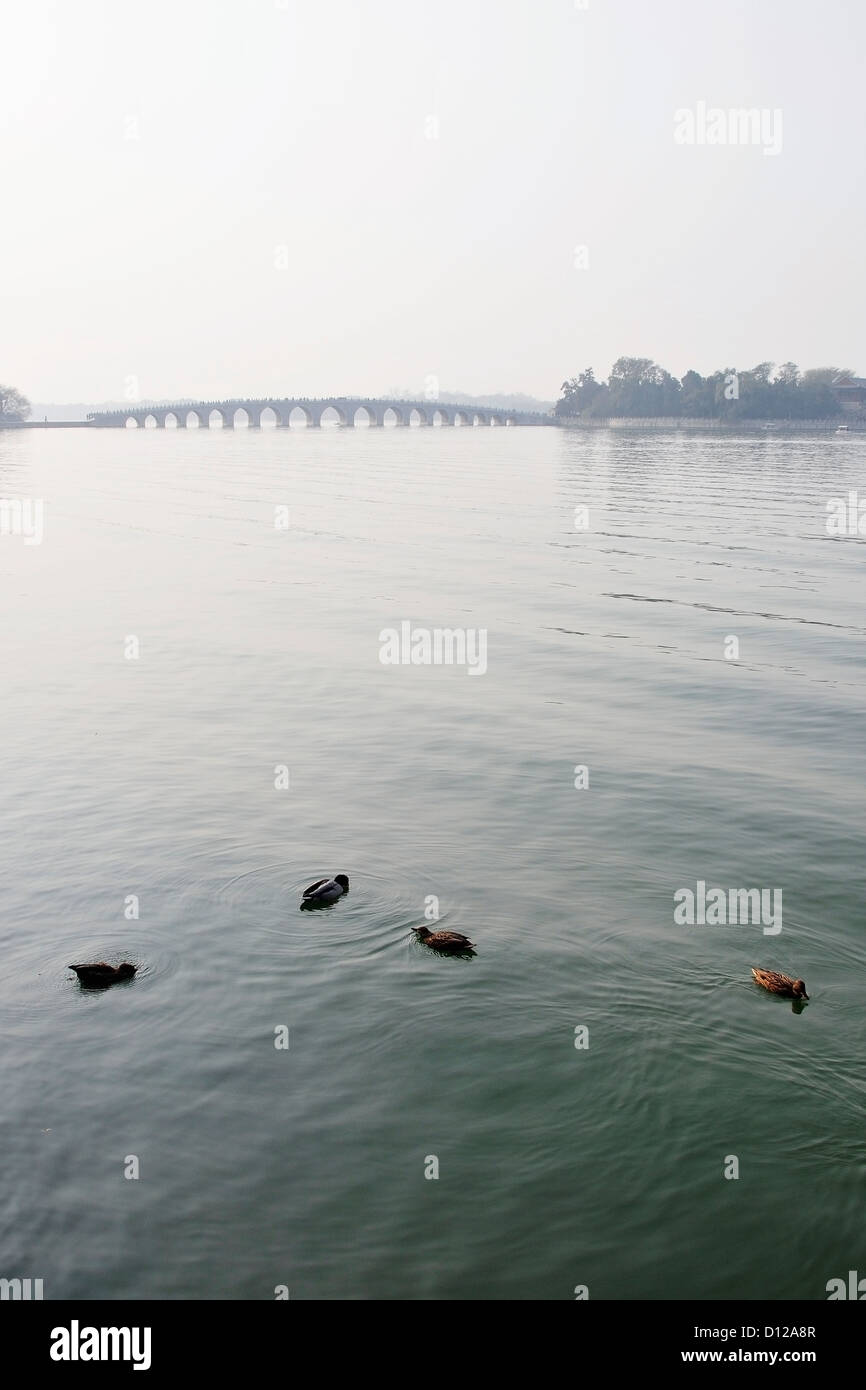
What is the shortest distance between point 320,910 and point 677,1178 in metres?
7.52

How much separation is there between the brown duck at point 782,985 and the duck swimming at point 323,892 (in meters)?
6.50

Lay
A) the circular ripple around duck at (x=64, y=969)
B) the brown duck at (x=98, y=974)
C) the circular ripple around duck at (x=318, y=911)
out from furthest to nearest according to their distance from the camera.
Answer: the circular ripple around duck at (x=318, y=911), the brown duck at (x=98, y=974), the circular ripple around duck at (x=64, y=969)

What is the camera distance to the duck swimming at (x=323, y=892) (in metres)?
18.9

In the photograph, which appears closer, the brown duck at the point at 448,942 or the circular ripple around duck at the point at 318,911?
the brown duck at the point at 448,942

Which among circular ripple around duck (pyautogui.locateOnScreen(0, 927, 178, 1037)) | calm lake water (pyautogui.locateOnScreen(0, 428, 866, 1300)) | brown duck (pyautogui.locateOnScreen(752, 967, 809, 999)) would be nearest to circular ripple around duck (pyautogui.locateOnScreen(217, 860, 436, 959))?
calm lake water (pyautogui.locateOnScreen(0, 428, 866, 1300))

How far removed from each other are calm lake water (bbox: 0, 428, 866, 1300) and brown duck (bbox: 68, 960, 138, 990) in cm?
31

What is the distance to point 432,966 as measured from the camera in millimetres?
17094

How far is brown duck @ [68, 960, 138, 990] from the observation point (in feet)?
54.3

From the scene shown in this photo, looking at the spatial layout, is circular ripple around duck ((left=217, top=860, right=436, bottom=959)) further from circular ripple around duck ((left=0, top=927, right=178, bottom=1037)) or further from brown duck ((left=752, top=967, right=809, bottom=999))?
brown duck ((left=752, top=967, right=809, bottom=999))

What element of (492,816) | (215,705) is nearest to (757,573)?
(215,705)

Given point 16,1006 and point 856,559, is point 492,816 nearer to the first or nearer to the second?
point 16,1006

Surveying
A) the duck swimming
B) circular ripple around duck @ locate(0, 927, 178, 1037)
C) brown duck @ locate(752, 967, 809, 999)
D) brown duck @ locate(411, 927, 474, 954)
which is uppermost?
the duck swimming

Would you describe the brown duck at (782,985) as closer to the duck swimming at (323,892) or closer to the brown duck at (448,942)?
the brown duck at (448,942)

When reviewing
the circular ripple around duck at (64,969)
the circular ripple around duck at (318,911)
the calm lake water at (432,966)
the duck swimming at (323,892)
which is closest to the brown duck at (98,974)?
the circular ripple around duck at (64,969)
